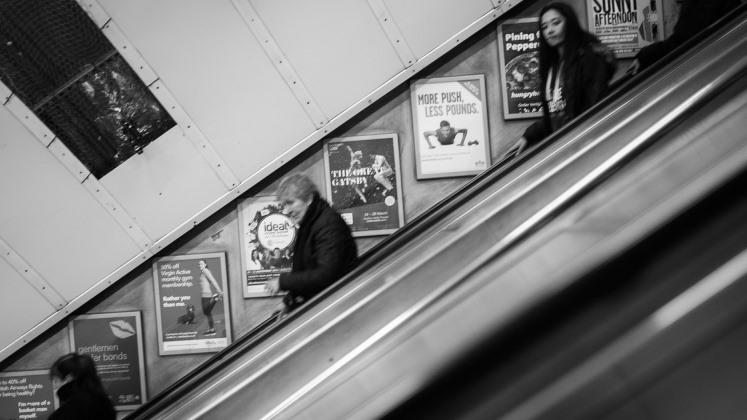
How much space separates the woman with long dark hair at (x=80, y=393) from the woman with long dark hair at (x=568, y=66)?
2.38 metres

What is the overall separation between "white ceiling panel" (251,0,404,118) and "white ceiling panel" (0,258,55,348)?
2128mm

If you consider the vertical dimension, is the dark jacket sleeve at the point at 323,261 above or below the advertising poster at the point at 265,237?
above

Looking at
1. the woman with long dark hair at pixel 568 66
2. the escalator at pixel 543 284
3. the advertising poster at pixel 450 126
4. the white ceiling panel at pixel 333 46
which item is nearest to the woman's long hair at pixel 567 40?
the woman with long dark hair at pixel 568 66

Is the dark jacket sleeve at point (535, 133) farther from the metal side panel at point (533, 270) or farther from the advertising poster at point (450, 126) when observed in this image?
the metal side panel at point (533, 270)

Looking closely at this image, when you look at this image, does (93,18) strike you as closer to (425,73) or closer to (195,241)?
(195,241)

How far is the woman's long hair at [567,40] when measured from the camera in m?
2.52

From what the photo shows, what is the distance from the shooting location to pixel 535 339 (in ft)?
1.41

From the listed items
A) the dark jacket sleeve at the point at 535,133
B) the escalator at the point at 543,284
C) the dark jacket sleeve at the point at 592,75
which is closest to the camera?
the escalator at the point at 543,284

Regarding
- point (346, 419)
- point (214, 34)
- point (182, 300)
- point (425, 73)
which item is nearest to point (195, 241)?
point (182, 300)

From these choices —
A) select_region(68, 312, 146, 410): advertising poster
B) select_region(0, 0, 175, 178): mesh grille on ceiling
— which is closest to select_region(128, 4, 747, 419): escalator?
select_region(0, 0, 175, 178): mesh grille on ceiling

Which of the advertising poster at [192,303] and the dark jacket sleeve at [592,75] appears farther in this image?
the advertising poster at [192,303]

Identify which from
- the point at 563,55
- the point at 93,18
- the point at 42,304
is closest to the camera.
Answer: the point at 563,55

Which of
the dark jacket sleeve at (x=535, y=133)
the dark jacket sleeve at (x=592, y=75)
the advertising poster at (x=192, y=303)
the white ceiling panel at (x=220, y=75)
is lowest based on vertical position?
the advertising poster at (x=192, y=303)

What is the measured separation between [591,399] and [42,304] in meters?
4.20
